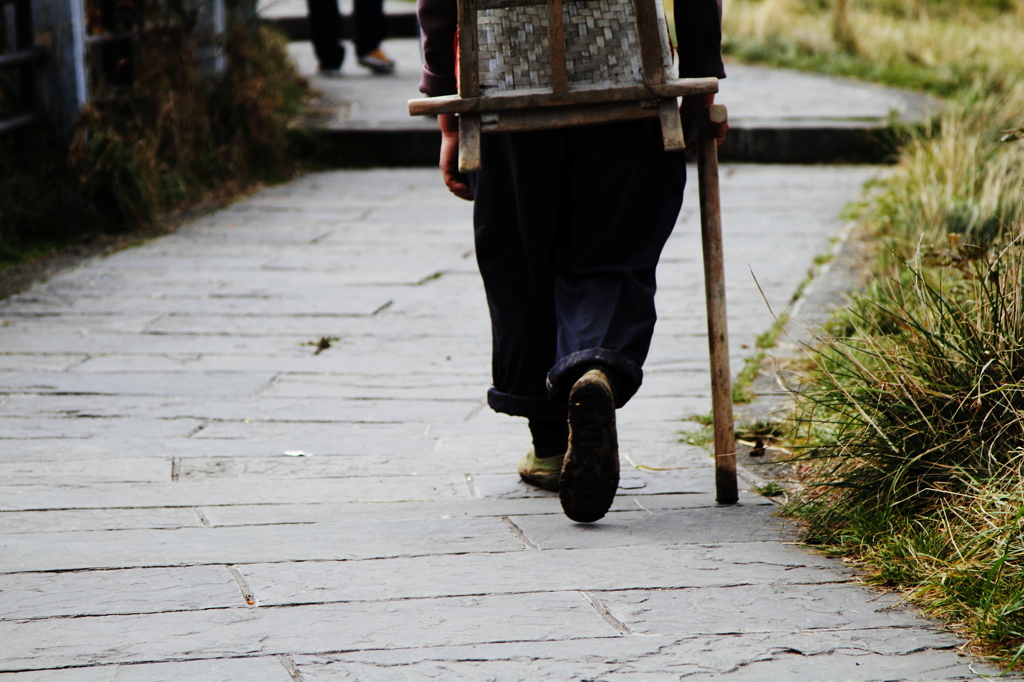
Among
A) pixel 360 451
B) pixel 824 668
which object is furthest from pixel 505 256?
pixel 824 668

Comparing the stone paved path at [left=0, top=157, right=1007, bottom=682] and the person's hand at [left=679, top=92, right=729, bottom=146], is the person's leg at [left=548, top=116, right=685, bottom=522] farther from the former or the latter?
the stone paved path at [left=0, top=157, right=1007, bottom=682]

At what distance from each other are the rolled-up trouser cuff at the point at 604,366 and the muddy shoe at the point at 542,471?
1.29 ft

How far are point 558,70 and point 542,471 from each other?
99cm

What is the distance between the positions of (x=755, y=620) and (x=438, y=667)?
23.1 inches

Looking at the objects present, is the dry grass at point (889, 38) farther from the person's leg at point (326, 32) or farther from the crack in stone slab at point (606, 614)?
the crack in stone slab at point (606, 614)

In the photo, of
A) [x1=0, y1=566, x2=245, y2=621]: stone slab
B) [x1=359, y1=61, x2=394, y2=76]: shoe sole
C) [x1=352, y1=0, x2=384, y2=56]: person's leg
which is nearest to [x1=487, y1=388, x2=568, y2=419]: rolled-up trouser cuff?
[x1=0, y1=566, x2=245, y2=621]: stone slab

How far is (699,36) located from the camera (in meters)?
2.84

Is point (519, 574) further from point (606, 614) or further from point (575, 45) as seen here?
point (575, 45)

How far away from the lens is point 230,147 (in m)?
7.94

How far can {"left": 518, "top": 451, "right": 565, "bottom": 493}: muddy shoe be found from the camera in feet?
10.1

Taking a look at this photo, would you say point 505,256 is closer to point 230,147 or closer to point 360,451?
point 360,451

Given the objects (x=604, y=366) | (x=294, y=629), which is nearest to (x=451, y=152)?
(x=604, y=366)

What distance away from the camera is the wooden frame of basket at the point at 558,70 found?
2623 mm

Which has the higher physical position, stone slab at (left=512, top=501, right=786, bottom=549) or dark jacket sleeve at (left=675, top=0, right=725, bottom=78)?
dark jacket sleeve at (left=675, top=0, right=725, bottom=78)
